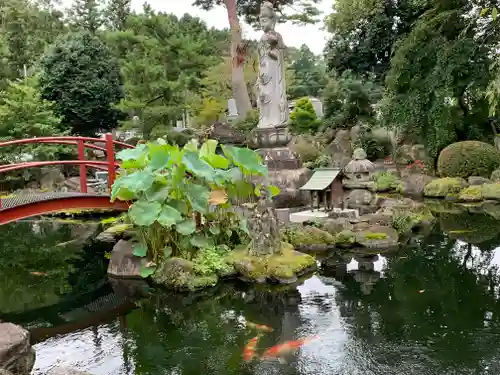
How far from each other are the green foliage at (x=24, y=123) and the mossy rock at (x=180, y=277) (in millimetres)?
11595

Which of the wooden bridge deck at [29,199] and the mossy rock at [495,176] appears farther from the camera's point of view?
the mossy rock at [495,176]

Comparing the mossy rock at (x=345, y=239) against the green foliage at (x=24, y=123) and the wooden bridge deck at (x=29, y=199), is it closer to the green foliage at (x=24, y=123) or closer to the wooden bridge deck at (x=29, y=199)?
the wooden bridge deck at (x=29, y=199)

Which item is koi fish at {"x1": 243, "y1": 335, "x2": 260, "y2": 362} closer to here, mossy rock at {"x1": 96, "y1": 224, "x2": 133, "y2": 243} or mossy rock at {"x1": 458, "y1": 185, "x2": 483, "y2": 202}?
mossy rock at {"x1": 96, "y1": 224, "x2": 133, "y2": 243}

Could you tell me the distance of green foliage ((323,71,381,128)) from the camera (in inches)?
800

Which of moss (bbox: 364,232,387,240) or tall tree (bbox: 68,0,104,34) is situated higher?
tall tree (bbox: 68,0,104,34)

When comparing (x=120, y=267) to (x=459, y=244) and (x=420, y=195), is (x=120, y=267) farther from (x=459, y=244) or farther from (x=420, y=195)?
(x=420, y=195)

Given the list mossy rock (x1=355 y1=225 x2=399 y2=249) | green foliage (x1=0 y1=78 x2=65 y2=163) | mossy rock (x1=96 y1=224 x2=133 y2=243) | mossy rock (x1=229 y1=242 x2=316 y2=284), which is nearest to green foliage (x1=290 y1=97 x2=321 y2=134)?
green foliage (x1=0 y1=78 x2=65 y2=163)

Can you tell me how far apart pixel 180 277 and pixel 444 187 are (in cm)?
1085

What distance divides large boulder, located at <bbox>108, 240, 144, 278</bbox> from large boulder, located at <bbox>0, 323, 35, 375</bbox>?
10.9ft

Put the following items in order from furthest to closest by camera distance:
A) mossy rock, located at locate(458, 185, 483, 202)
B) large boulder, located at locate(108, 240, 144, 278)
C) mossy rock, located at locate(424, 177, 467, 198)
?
1. mossy rock, located at locate(424, 177, 467, 198)
2. mossy rock, located at locate(458, 185, 483, 202)
3. large boulder, located at locate(108, 240, 144, 278)

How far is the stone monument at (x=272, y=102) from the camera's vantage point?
10.9 metres

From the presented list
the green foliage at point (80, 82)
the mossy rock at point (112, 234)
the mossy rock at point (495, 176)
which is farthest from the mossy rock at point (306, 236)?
the green foliage at point (80, 82)

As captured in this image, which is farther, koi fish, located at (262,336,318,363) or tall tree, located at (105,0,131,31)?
tall tree, located at (105,0,131,31)

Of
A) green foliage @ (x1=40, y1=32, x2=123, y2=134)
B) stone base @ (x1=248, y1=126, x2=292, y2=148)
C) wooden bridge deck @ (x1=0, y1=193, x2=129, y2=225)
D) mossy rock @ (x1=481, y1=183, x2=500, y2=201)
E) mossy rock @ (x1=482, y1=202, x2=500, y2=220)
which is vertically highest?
green foliage @ (x1=40, y1=32, x2=123, y2=134)
